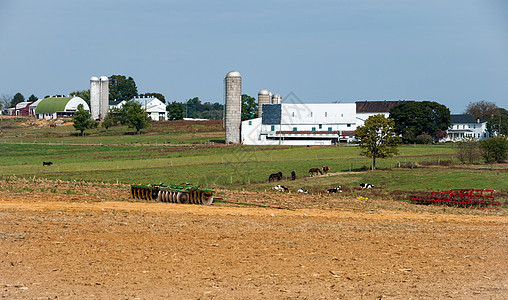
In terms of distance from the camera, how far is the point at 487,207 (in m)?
34.2

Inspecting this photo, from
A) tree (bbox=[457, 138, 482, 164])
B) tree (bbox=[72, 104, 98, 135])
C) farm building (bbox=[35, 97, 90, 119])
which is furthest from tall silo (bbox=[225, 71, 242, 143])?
farm building (bbox=[35, 97, 90, 119])

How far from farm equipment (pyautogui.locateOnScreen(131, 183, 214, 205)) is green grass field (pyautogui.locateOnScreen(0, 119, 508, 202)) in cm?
1273

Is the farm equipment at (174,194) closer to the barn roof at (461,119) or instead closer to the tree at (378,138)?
the tree at (378,138)

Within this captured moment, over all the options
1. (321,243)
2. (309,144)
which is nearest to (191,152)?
(309,144)

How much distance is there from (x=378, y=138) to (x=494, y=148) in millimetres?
14074

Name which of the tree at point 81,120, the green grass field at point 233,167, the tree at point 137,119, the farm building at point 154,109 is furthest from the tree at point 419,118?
the farm building at point 154,109

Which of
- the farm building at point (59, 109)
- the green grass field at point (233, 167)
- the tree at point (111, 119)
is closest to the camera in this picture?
the green grass field at point (233, 167)

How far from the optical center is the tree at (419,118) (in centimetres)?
12119

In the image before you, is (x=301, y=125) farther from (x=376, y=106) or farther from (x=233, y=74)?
(x=376, y=106)

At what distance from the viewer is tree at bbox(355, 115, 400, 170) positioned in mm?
65625

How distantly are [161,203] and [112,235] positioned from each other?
10.8 metres

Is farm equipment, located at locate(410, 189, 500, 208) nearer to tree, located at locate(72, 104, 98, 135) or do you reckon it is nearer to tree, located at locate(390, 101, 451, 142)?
tree, located at locate(390, 101, 451, 142)

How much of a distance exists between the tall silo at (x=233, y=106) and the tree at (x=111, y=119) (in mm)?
43670

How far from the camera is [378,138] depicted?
2608 inches
